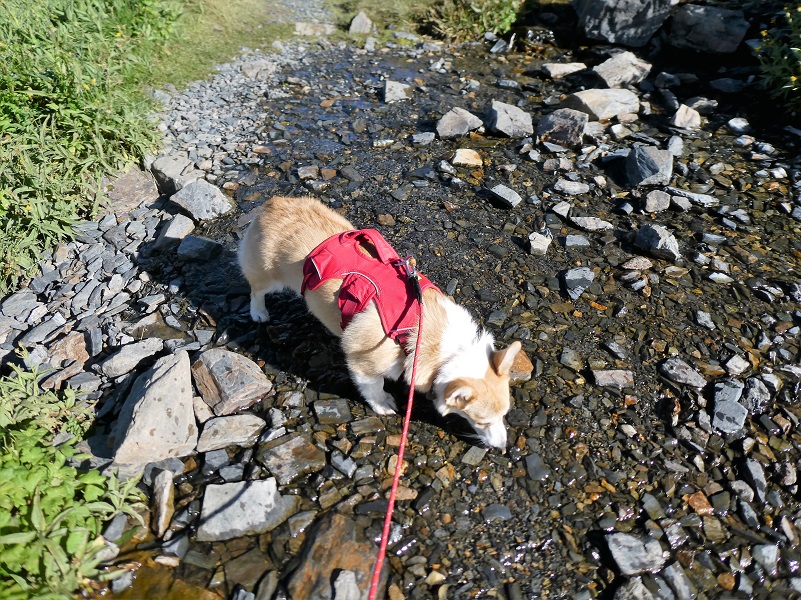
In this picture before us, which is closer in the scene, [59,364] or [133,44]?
[59,364]

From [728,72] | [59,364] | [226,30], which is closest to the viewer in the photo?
[59,364]

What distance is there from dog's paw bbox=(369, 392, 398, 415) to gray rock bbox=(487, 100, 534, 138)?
5.04 m

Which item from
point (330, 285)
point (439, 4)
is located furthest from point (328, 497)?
point (439, 4)

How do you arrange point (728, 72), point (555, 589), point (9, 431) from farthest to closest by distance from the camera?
1. point (728, 72)
2. point (9, 431)
3. point (555, 589)

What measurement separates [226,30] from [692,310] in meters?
9.79

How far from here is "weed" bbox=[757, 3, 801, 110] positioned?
820 cm

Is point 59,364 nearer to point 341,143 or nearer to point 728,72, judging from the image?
point 341,143

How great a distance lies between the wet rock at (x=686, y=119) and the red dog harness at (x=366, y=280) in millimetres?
5982

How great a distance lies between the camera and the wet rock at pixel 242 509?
3.83m

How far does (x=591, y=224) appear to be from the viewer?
657 centimetres

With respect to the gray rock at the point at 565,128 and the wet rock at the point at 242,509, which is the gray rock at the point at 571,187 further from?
the wet rock at the point at 242,509

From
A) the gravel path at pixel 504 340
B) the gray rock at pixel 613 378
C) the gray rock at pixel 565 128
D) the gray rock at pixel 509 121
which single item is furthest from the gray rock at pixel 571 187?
the gray rock at pixel 613 378

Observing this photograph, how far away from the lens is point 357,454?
14.4ft

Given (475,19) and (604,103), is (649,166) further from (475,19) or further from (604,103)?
(475,19)
